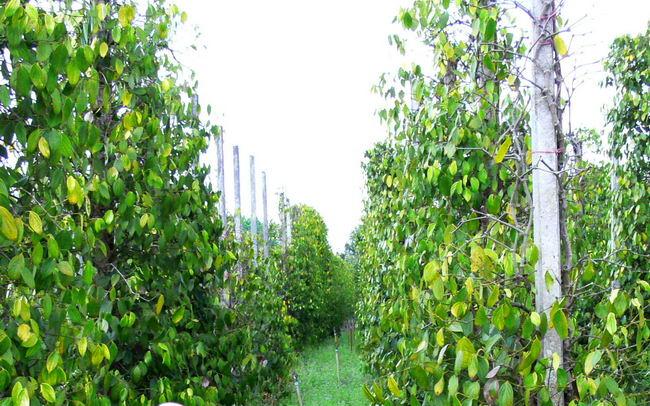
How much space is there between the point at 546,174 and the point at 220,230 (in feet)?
6.07

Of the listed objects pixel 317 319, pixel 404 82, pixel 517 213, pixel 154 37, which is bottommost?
pixel 317 319

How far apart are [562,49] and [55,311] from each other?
1.62 metres

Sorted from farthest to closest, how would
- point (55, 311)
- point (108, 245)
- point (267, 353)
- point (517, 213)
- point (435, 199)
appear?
point (267, 353) < point (108, 245) < point (435, 199) < point (517, 213) < point (55, 311)

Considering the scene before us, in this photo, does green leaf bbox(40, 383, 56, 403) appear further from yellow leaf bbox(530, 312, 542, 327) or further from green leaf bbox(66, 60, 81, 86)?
yellow leaf bbox(530, 312, 542, 327)

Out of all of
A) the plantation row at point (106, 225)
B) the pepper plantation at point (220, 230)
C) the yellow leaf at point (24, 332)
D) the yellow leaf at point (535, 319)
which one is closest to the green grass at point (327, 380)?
the plantation row at point (106, 225)

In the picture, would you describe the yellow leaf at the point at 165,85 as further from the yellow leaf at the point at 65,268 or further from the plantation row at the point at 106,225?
the yellow leaf at the point at 65,268

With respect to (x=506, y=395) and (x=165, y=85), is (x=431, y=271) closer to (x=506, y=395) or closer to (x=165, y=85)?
(x=506, y=395)

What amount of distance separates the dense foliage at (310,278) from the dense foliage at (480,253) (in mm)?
6967

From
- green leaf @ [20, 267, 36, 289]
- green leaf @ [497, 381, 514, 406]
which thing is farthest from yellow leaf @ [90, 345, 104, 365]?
green leaf @ [497, 381, 514, 406]

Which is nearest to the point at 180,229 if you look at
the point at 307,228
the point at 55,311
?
the point at 55,311

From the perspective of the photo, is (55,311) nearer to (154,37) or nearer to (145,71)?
(145,71)

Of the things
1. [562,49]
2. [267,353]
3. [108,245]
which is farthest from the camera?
[267,353]

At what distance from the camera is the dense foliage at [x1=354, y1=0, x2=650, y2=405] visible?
5.47 ft

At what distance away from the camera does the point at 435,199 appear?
2357 mm
